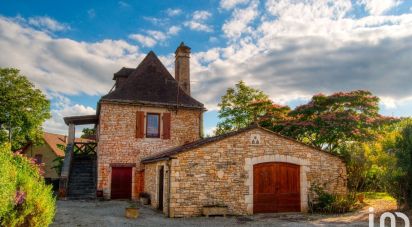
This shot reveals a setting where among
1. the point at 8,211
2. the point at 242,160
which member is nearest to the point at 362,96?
the point at 242,160

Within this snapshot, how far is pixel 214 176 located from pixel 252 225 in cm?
239

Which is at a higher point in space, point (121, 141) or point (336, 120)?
point (336, 120)

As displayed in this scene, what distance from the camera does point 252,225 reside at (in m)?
9.97

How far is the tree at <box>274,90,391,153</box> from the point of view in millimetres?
16547

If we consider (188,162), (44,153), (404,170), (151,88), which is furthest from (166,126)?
(44,153)

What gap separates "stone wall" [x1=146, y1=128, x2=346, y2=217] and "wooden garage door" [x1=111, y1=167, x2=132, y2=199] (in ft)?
23.7

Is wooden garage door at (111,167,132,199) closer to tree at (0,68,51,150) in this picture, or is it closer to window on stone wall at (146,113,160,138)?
window on stone wall at (146,113,160,138)

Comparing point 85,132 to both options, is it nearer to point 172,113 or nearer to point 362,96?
point 172,113

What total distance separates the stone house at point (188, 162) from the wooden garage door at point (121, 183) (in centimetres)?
5

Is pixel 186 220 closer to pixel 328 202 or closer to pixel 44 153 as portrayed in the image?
pixel 328 202

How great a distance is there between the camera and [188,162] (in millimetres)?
11602

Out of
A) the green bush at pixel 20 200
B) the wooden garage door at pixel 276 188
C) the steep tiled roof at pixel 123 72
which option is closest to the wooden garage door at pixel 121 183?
the steep tiled roof at pixel 123 72

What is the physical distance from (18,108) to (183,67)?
13510 mm

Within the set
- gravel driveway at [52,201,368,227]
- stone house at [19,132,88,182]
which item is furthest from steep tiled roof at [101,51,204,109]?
stone house at [19,132,88,182]
